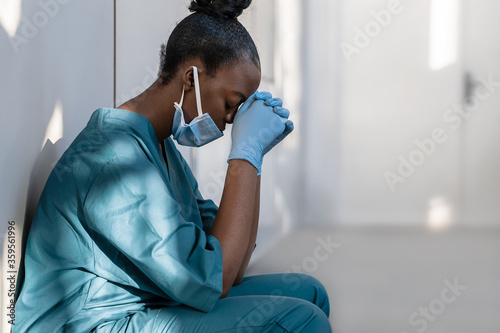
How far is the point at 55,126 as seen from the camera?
122 cm

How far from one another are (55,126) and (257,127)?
0.44 meters

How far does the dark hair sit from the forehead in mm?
11

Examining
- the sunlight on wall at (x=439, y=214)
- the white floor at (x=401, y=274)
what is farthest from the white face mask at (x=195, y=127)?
the sunlight on wall at (x=439, y=214)

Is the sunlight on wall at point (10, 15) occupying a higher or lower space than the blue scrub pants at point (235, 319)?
higher

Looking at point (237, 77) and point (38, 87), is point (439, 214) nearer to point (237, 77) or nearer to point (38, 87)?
point (237, 77)

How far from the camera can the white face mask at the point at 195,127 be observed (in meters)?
1.15

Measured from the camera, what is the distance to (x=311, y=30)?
13.3ft

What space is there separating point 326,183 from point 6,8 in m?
3.29

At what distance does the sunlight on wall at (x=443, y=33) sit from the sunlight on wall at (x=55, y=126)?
3.25m

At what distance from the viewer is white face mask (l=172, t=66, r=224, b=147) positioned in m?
1.15

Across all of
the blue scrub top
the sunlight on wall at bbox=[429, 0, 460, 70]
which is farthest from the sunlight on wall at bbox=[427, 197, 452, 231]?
the blue scrub top

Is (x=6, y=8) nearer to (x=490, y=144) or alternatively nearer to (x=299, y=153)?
(x=299, y=153)

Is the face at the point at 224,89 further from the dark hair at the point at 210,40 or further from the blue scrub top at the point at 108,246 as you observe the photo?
the blue scrub top at the point at 108,246

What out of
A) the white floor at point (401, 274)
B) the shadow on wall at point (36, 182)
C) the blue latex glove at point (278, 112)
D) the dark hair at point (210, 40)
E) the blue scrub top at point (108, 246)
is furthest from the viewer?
the white floor at point (401, 274)
